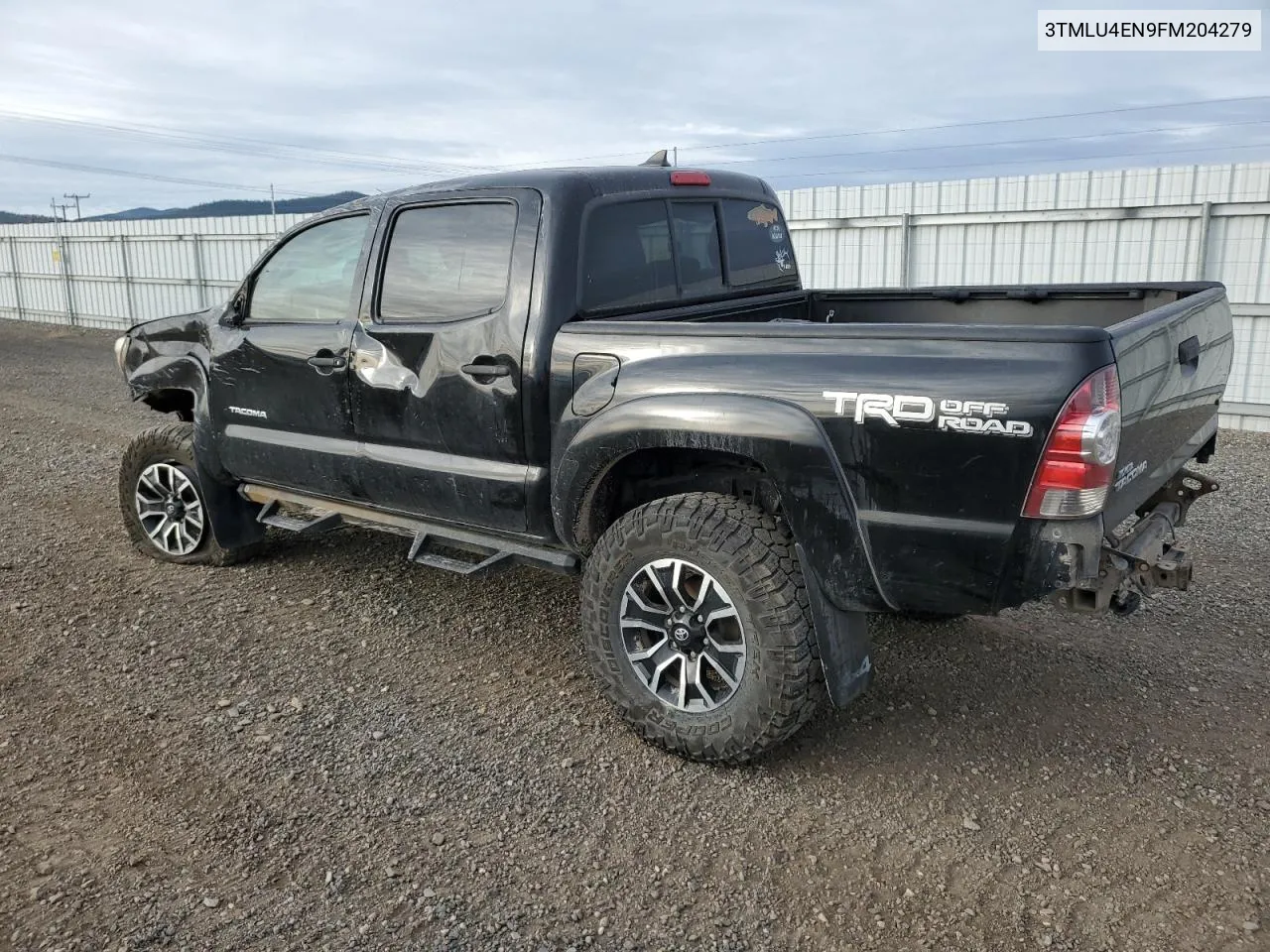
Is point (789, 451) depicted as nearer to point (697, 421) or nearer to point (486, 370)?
point (697, 421)

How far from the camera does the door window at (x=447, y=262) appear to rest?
13.0 ft

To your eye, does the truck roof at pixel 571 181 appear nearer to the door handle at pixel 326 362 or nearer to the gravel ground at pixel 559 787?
the door handle at pixel 326 362

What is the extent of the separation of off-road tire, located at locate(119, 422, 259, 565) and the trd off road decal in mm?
3681

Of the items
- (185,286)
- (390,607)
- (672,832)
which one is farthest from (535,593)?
(185,286)

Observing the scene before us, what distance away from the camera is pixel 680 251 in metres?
4.33

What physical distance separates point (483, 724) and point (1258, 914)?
2.51m

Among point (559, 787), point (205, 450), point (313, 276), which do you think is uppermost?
point (313, 276)

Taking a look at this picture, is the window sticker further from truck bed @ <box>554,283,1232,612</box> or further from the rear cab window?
truck bed @ <box>554,283,1232,612</box>

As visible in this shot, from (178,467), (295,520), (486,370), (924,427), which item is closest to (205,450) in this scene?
(178,467)

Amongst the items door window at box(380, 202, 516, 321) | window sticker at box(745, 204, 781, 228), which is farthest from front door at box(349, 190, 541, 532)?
window sticker at box(745, 204, 781, 228)

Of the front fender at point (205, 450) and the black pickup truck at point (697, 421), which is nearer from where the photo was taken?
the black pickup truck at point (697, 421)

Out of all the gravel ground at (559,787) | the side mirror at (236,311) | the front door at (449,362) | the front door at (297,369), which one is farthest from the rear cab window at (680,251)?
the side mirror at (236,311)

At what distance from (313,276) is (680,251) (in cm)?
172

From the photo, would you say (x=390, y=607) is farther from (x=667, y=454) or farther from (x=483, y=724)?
(x=667, y=454)
